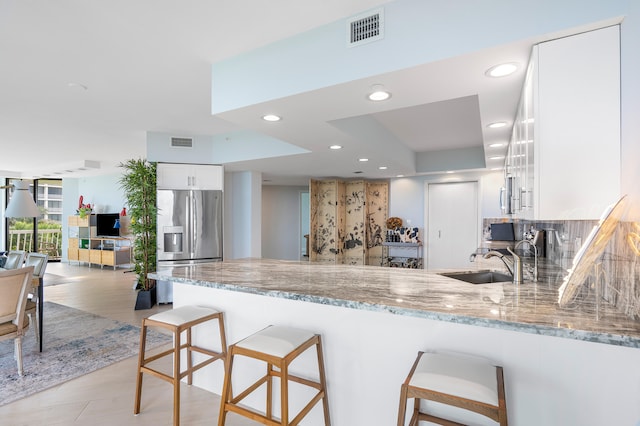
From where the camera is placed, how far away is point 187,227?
4.84m

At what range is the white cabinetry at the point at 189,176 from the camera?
15.5 feet

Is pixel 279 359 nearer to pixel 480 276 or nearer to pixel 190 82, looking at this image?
pixel 480 276

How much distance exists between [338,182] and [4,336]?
5525 mm

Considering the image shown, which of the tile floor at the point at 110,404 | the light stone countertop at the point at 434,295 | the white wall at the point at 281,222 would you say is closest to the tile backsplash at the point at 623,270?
the light stone countertop at the point at 434,295

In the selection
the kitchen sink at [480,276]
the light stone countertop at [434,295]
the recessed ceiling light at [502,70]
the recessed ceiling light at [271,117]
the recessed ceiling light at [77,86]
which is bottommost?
the kitchen sink at [480,276]

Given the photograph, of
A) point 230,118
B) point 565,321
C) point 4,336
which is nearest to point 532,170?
point 565,321

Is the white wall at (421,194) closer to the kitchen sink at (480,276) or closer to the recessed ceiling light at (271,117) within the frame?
the kitchen sink at (480,276)

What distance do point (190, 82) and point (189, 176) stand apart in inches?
87.9

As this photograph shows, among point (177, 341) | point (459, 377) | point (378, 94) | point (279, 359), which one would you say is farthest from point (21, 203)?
point (459, 377)

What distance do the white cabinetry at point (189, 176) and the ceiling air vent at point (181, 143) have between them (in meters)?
0.28

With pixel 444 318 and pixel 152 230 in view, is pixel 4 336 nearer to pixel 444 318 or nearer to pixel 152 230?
pixel 152 230

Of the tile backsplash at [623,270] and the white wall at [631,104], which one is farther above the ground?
the white wall at [631,104]

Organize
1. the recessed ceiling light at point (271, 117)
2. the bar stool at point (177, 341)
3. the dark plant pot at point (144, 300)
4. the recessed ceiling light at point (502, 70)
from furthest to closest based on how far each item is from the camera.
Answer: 1. the dark plant pot at point (144, 300)
2. the recessed ceiling light at point (271, 117)
3. the bar stool at point (177, 341)
4. the recessed ceiling light at point (502, 70)

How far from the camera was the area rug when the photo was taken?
8.48 feet
